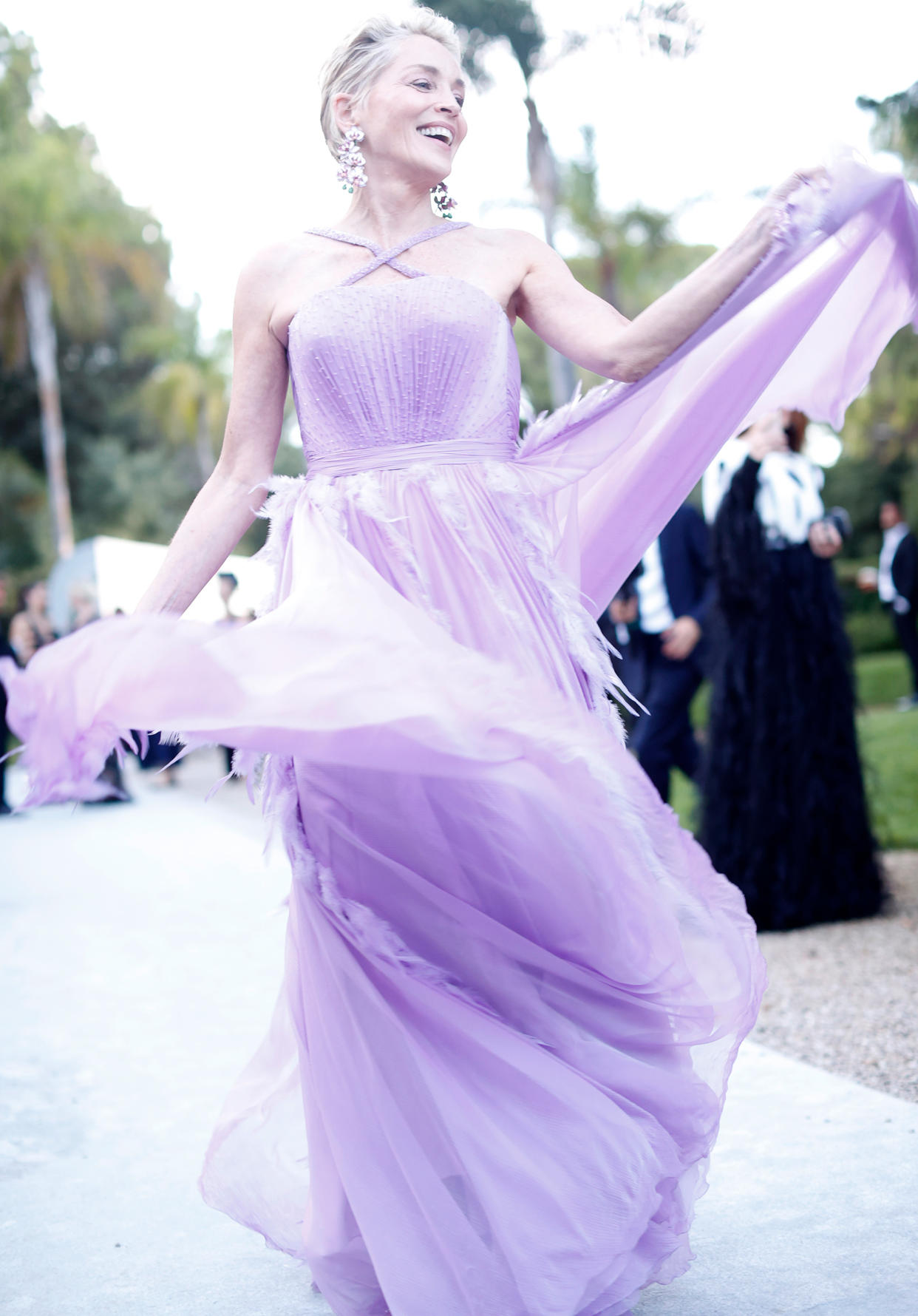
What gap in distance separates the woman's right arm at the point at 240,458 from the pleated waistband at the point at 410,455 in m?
0.19

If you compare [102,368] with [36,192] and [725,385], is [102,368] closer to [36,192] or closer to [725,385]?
[36,192]

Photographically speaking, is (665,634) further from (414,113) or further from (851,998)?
(414,113)

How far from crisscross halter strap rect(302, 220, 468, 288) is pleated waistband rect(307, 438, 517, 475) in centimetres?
31

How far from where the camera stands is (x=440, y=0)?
15.3 metres

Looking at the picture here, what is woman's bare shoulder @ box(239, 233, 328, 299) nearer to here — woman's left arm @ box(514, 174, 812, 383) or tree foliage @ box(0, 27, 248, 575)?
woman's left arm @ box(514, 174, 812, 383)

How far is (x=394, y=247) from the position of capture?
2.52 meters

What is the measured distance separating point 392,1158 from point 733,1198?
0.99 metres

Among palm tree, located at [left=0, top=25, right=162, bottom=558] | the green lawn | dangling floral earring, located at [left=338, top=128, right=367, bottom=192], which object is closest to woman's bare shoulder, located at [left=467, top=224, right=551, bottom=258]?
dangling floral earring, located at [left=338, top=128, right=367, bottom=192]

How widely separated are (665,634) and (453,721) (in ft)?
13.7

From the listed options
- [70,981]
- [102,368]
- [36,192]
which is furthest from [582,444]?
[102,368]

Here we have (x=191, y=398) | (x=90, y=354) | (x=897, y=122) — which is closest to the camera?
(x=897, y=122)

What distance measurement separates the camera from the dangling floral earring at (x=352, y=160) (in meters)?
2.56

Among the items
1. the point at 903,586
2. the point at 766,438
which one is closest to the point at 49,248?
the point at 903,586

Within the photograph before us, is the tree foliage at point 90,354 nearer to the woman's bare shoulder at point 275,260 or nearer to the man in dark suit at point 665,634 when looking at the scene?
the man in dark suit at point 665,634
